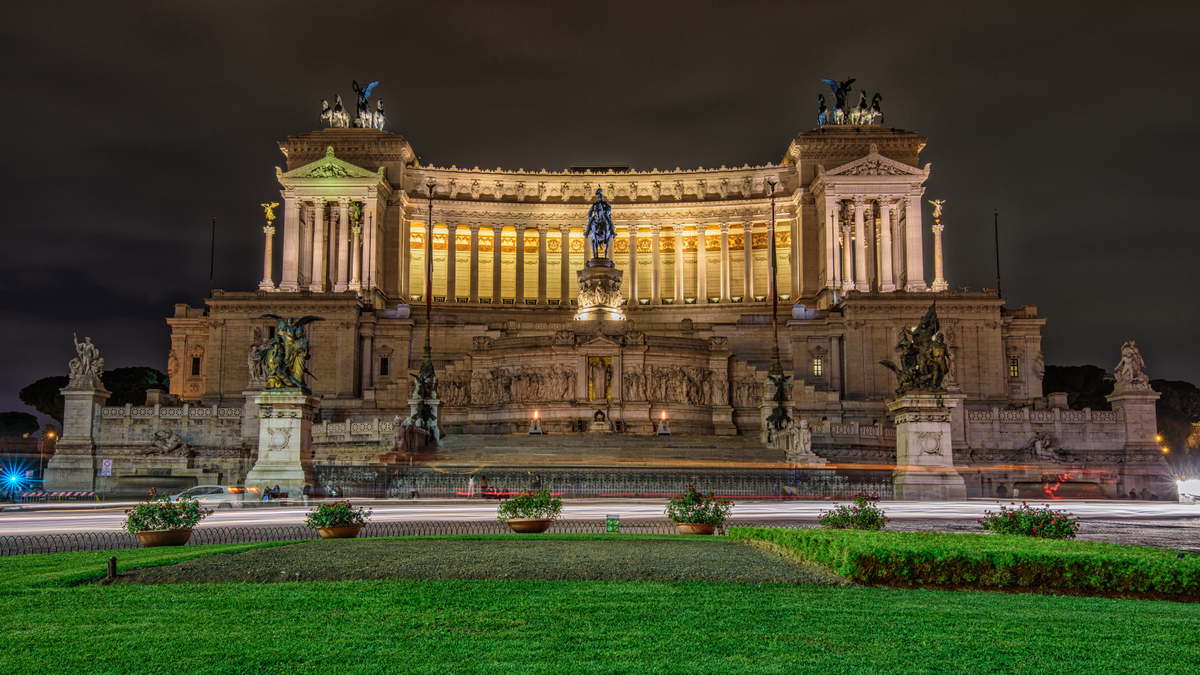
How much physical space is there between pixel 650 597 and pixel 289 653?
4.53m

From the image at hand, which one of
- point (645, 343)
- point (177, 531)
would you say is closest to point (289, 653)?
point (177, 531)

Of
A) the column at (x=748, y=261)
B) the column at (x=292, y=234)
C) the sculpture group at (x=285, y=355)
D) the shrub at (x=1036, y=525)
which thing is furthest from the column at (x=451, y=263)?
the shrub at (x=1036, y=525)

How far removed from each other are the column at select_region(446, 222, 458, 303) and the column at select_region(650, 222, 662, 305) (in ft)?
54.7

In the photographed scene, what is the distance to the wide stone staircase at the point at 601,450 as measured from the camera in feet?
144

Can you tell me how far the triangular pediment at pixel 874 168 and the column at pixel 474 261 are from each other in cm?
2906

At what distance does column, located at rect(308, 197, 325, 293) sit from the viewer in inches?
2926

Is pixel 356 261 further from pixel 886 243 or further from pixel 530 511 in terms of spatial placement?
pixel 530 511

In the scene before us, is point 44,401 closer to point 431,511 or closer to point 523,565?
point 431,511

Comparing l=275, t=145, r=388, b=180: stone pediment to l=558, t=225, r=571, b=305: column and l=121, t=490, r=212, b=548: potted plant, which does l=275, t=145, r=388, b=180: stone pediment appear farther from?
l=121, t=490, r=212, b=548: potted plant

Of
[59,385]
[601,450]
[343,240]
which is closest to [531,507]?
[601,450]

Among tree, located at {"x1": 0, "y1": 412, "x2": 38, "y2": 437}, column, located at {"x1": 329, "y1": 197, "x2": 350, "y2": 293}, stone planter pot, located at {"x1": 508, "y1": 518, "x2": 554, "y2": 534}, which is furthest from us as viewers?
tree, located at {"x1": 0, "y1": 412, "x2": 38, "y2": 437}

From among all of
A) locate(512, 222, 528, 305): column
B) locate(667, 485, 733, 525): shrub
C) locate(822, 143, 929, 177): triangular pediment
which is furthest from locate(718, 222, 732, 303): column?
locate(667, 485, 733, 525): shrub

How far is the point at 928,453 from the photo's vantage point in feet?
117

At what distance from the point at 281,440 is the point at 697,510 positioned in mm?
17842
